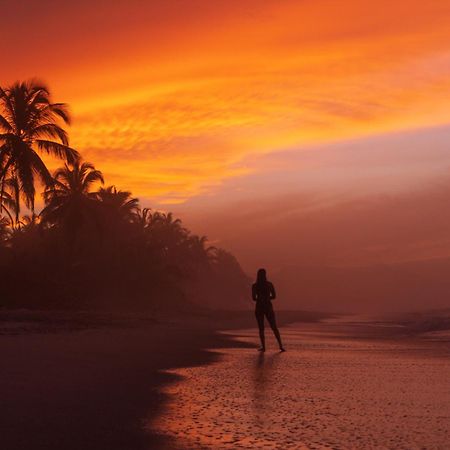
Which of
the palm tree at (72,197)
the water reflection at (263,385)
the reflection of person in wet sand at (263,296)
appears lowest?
the water reflection at (263,385)

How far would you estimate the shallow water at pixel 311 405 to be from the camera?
5121mm

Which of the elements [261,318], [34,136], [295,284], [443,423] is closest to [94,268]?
[34,136]

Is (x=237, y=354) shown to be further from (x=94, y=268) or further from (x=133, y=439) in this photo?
(x=94, y=268)

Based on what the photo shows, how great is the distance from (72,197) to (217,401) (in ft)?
120

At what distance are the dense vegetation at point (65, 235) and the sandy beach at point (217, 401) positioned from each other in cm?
2103

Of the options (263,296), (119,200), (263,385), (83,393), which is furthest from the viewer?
(119,200)

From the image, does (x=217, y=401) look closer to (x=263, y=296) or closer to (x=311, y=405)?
(x=311, y=405)

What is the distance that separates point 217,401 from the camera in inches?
276

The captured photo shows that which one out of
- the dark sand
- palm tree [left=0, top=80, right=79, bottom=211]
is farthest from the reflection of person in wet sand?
palm tree [left=0, top=80, right=79, bottom=211]

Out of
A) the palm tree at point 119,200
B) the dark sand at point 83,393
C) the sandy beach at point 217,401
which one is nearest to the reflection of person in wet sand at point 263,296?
the dark sand at point 83,393

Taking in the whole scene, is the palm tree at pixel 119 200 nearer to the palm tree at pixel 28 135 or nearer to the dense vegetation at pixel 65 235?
the dense vegetation at pixel 65 235

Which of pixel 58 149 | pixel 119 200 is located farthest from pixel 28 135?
pixel 119 200

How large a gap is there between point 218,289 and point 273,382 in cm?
8249

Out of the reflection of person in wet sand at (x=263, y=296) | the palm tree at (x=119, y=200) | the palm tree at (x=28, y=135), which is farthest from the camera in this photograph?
the palm tree at (x=119, y=200)
